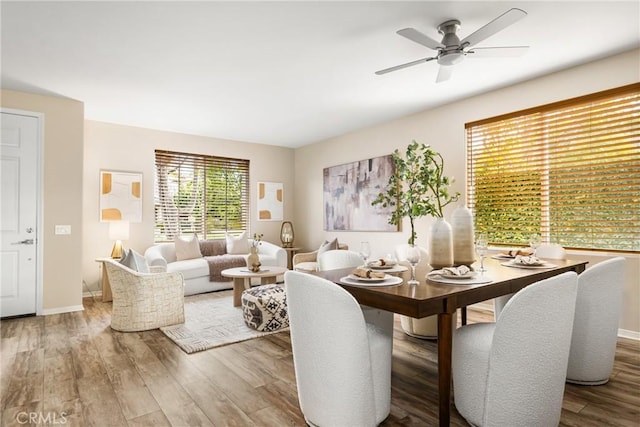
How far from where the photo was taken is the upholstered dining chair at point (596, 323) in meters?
2.19

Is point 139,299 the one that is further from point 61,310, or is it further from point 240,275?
point 61,310

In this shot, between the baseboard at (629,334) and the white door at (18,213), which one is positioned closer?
the baseboard at (629,334)

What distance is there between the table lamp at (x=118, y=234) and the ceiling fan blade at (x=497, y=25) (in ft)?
15.8

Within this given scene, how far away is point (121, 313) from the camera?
11.3 feet

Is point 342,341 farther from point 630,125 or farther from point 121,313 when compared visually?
point 630,125

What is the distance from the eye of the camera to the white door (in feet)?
12.9

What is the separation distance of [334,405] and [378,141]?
4.52m

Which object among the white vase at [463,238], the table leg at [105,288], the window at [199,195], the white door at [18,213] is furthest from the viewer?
the window at [199,195]

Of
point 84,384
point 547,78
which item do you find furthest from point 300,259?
point 547,78

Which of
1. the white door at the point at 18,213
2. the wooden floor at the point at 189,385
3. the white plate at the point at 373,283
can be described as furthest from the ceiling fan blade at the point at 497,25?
the white door at the point at 18,213

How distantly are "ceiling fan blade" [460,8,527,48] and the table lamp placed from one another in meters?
4.83

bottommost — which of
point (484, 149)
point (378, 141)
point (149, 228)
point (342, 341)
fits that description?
point (342, 341)

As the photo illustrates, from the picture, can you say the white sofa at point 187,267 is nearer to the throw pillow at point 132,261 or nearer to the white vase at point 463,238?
the throw pillow at point 132,261

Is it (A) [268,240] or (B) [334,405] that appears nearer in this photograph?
(B) [334,405]
